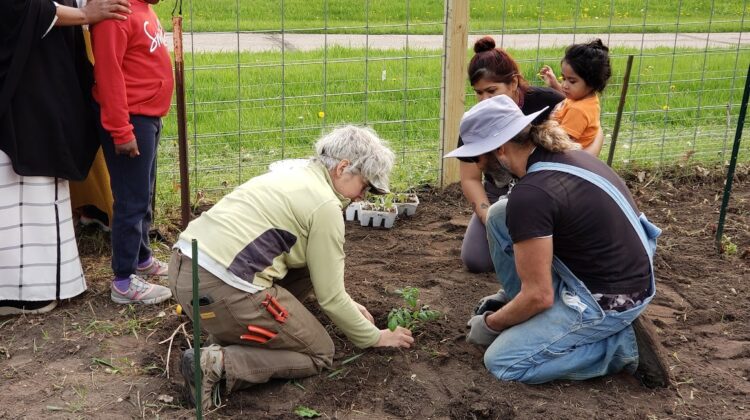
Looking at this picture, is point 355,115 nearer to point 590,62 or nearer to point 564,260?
point 590,62

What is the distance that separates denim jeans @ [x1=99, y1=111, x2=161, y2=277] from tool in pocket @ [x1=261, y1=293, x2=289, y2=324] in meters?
1.14

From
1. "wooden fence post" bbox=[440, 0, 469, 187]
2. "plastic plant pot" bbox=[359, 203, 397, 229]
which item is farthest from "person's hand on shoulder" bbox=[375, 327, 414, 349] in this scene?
"wooden fence post" bbox=[440, 0, 469, 187]

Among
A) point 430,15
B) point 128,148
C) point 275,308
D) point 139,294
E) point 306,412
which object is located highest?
point 430,15

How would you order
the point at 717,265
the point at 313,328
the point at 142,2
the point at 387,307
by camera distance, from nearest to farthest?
the point at 313,328, the point at 142,2, the point at 387,307, the point at 717,265

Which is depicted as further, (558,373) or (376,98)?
(376,98)

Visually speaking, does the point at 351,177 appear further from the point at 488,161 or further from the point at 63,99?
the point at 63,99

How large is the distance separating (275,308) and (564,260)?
1154 mm

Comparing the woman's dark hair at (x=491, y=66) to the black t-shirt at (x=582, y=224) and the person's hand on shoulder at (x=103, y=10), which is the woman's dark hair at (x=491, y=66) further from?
the person's hand on shoulder at (x=103, y=10)

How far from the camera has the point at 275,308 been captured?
328cm

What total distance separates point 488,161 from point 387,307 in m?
1.15

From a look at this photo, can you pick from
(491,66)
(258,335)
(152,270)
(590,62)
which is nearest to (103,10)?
(152,270)

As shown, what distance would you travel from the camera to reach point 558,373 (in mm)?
3430

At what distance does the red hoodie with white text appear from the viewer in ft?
12.2

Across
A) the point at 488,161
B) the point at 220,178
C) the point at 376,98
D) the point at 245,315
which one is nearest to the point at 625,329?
the point at 488,161
